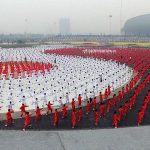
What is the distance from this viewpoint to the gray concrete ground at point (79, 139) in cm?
1208

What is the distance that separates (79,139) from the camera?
1284 cm

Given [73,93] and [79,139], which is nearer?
[79,139]

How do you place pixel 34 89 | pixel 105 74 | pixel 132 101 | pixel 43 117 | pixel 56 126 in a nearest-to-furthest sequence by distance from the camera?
pixel 56 126 → pixel 43 117 → pixel 132 101 → pixel 34 89 → pixel 105 74

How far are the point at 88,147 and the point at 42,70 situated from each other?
22879mm

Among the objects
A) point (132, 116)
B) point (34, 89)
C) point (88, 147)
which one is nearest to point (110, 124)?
point (132, 116)

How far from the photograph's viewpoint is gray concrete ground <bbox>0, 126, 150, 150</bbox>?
12078mm

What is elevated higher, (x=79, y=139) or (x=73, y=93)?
(x=79, y=139)

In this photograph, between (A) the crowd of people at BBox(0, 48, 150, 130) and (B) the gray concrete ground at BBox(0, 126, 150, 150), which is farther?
(A) the crowd of people at BBox(0, 48, 150, 130)

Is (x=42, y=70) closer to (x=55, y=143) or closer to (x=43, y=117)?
(x=43, y=117)

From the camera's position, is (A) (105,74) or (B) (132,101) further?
(A) (105,74)

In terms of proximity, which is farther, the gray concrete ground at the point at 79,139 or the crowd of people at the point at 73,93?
the crowd of people at the point at 73,93

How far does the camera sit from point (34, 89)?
25.2m

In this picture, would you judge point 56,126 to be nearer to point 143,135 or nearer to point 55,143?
point 55,143

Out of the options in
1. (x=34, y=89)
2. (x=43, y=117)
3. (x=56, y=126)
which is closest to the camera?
(x=56, y=126)
